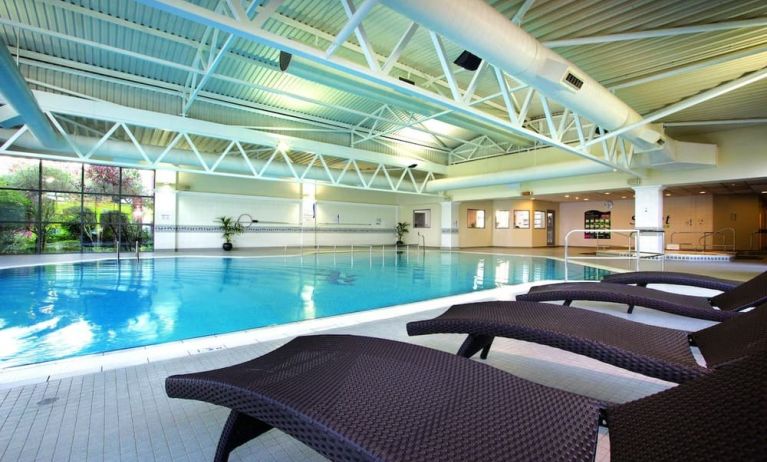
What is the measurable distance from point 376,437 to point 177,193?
14.8 meters

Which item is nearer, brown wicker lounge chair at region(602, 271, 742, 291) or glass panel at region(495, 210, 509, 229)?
brown wicker lounge chair at region(602, 271, 742, 291)

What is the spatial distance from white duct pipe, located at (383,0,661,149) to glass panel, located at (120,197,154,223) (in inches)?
527

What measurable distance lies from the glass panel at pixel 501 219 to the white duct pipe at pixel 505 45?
41.8 feet

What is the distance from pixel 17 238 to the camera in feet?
35.2

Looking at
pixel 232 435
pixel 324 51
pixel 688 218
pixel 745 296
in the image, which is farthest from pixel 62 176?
pixel 688 218

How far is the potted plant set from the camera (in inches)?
551

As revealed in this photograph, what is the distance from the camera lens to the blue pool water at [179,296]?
3.28m

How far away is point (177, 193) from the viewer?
13172 mm

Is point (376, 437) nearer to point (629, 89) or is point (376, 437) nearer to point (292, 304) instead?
point (292, 304)

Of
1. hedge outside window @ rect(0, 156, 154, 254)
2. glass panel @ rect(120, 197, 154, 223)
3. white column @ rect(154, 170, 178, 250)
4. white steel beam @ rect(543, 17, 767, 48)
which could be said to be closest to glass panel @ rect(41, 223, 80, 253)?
hedge outside window @ rect(0, 156, 154, 254)

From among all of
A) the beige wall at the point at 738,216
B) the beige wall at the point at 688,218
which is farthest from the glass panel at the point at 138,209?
the beige wall at the point at 738,216

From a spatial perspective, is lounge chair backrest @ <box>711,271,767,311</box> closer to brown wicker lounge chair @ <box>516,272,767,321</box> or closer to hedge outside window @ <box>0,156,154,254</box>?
brown wicker lounge chair @ <box>516,272,767,321</box>

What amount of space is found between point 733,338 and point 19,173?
52.1ft

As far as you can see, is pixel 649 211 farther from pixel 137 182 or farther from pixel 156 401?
pixel 137 182
